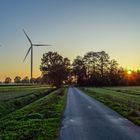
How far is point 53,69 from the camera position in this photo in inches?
6698

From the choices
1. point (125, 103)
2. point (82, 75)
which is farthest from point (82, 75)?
point (125, 103)

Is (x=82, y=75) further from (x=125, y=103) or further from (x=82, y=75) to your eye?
(x=125, y=103)

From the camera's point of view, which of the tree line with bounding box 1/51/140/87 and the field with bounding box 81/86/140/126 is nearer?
the field with bounding box 81/86/140/126

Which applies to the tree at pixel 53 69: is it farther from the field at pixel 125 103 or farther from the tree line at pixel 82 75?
the field at pixel 125 103

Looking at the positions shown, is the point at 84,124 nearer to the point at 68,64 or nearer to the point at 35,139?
the point at 35,139

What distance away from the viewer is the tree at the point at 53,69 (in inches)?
6624

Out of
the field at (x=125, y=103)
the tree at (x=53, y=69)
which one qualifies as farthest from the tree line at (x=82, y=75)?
the field at (x=125, y=103)

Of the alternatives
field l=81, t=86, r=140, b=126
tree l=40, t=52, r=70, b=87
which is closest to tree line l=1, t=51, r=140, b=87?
tree l=40, t=52, r=70, b=87

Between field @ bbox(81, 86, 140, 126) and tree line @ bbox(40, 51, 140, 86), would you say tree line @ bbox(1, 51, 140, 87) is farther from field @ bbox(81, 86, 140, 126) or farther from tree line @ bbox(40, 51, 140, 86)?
field @ bbox(81, 86, 140, 126)

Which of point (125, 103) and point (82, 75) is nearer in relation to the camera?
point (125, 103)

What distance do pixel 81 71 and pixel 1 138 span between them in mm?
182584

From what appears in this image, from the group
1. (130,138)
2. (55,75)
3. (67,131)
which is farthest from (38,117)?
(55,75)

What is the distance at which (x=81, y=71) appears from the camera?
7776 inches

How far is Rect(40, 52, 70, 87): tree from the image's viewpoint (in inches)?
6624
